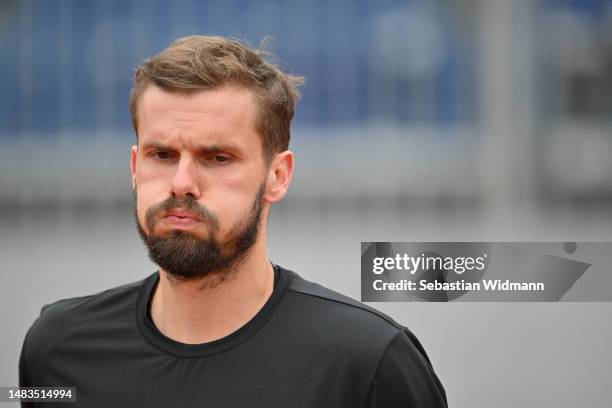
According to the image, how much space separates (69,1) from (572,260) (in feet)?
8.99

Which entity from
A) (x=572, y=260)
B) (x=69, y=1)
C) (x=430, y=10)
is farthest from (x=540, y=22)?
(x=69, y=1)

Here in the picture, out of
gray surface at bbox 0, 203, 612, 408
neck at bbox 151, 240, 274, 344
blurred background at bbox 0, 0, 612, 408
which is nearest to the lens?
neck at bbox 151, 240, 274, 344

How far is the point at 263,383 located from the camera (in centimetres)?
158

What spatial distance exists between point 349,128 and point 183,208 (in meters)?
2.41

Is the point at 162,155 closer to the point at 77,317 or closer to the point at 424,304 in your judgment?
the point at 77,317

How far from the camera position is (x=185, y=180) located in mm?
1551

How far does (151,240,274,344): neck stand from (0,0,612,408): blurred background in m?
1.91

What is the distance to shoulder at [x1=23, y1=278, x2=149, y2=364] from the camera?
5.85ft

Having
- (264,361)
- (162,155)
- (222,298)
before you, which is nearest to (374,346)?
(264,361)

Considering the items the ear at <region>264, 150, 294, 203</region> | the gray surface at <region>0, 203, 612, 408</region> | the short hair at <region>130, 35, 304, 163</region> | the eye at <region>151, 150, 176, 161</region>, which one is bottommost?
the gray surface at <region>0, 203, 612, 408</region>

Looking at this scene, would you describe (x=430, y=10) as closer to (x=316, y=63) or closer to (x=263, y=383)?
(x=316, y=63)

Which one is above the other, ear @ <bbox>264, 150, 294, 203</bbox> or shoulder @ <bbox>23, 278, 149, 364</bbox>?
ear @ <bbox>264, 150, 294, 203</bbox>

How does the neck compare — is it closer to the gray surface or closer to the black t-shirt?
the black t-shirt

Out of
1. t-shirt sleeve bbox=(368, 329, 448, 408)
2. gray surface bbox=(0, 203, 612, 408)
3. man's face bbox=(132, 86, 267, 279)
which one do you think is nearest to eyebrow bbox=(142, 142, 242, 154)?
man's face bbox=(132, 86, 267, 279)
